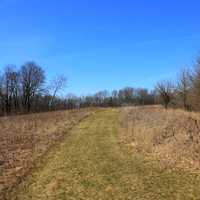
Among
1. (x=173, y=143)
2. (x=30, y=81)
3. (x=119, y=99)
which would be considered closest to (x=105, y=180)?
(x=173, y=143)

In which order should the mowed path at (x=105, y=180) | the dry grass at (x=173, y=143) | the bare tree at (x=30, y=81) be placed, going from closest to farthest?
1. the mowed path at (x=105, y=180)
2. the dry grass at (x=173, y=143)
3. the bare tree at (x=30, y=81)

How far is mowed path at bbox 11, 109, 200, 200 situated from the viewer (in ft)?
25.5

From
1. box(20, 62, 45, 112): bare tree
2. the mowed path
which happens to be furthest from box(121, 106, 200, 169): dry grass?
box(20, 62, 45, 112): bare tree

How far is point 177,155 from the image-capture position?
11438 mm

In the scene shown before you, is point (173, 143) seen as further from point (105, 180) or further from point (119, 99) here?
point (119, 99)

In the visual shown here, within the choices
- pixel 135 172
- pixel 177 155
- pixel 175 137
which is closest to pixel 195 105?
pixel 175 137

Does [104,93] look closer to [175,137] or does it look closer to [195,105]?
[195,105]

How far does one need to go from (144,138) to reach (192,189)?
8.03 m

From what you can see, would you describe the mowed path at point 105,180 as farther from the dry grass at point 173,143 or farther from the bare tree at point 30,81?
the bare tree at point 30,81

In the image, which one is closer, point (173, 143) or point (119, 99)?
point (173, 143)

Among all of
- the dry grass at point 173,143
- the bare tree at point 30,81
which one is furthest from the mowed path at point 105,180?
the bare tree at point 30,81

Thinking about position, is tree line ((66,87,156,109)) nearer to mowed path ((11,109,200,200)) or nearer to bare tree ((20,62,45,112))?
bare tree ((20,62,45,112))

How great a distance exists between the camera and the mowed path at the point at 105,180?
25.5 ft

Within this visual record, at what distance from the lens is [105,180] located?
29.9ft
